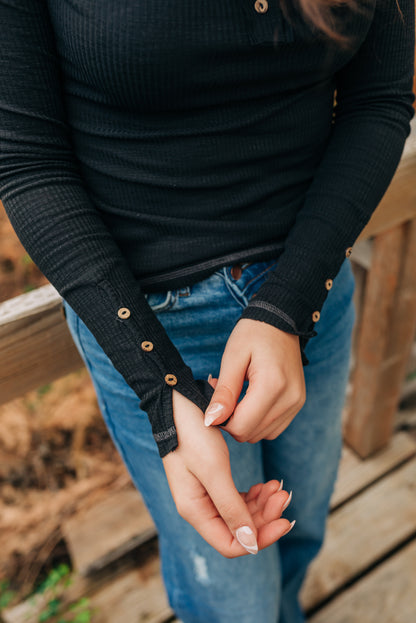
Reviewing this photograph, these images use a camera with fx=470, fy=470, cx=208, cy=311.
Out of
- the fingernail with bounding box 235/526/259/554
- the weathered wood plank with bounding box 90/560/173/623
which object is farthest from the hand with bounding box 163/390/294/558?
the weathered wood plank with bounding box 90/560/173/623

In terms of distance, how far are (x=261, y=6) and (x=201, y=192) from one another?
266 mm

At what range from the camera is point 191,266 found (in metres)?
0.74

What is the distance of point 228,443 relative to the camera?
83 centimetres

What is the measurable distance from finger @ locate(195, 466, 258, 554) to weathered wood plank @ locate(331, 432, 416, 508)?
4.16ft

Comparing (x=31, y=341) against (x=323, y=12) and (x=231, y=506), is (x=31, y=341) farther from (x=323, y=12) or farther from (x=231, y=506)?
(x=323, y=12)

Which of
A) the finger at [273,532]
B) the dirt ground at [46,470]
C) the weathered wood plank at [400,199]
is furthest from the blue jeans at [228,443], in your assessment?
the dirt ground at [46,470]

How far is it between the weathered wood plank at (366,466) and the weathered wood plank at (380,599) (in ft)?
0.87

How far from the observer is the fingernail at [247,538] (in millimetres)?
606

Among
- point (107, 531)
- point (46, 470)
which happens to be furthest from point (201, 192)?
point (46, 470)

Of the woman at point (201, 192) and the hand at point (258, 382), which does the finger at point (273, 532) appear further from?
the hand at point (258, 382)

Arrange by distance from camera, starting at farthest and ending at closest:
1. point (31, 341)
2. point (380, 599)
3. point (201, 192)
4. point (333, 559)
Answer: point (333, 559) < point (380, 599) < point (31, 341) < point (201, 192)

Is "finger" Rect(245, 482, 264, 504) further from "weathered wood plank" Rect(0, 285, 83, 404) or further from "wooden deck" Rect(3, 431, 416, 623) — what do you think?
"wooden deck" Rect(3, 431, 416, 623)

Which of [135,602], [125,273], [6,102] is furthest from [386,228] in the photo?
[135,602]

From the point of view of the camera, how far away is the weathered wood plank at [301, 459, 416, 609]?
156 centimetres
